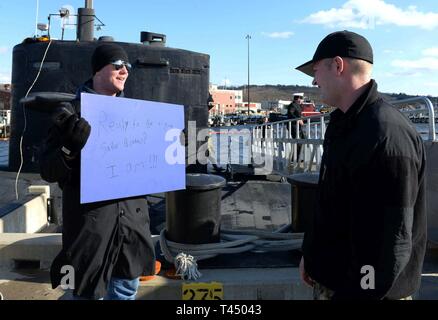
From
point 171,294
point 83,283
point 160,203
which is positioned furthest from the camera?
point 160,203

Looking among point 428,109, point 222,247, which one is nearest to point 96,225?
point 222,247

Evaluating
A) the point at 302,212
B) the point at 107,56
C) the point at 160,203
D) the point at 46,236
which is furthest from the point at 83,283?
the point at 160,203

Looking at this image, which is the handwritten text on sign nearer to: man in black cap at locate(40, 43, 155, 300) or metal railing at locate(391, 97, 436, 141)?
man in black cap at locate(40, 43, 155, 300)

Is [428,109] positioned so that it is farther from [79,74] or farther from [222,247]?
[79,74]

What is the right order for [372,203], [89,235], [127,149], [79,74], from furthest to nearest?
[79,74]
[127,149]
[89,235]
[372,203]

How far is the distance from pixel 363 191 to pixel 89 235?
1485 millimetres

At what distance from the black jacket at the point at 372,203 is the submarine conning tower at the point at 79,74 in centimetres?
627

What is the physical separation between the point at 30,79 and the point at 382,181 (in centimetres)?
745

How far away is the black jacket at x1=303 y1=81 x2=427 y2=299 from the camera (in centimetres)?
181

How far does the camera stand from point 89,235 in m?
2.47

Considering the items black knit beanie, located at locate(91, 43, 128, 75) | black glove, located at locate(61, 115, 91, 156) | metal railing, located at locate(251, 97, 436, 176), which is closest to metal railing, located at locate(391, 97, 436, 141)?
metal railing, located at locate(251, 97, 436, 176)

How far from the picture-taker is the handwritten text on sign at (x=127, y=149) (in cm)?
254

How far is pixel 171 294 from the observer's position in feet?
13.0
